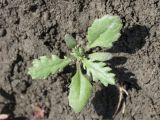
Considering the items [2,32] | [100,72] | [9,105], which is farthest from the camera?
[9,105]

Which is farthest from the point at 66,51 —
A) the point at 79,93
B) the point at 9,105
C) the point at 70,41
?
the point at 9,105

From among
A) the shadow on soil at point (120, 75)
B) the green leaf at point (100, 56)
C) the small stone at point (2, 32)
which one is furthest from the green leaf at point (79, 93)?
the small stone at point (2, 32)

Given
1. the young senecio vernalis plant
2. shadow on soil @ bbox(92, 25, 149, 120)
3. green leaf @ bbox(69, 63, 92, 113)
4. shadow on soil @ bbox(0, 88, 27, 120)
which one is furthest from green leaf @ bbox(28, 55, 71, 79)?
shadow on soil @ bbox(0, 88, 27, 120)

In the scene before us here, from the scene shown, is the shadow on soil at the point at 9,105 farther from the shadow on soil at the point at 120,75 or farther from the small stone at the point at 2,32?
the shadow on soil at the point at 120,75

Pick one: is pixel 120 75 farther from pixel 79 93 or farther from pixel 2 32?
pixel 2 32

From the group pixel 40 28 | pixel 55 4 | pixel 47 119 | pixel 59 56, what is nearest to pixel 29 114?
pixel 47 119

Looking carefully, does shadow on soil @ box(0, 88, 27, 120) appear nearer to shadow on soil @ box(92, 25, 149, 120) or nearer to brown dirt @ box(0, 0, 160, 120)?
brown dirt @ box(0, 0, 160, 120)
